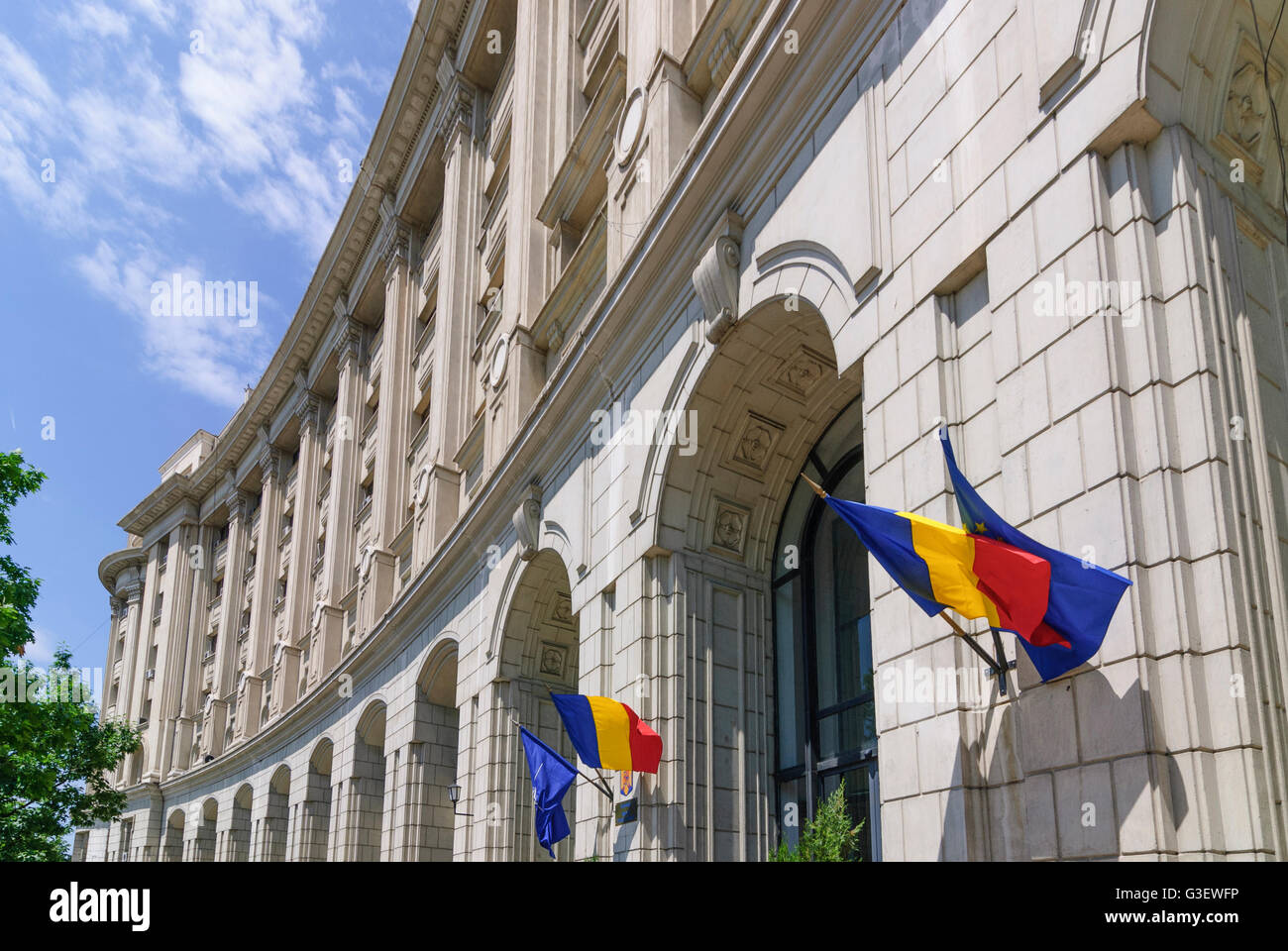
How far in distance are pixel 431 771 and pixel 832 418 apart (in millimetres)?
15422

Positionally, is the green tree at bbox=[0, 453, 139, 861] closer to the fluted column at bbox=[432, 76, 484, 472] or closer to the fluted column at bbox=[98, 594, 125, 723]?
the fluted column at bbox=[432, 76, 484, 472]

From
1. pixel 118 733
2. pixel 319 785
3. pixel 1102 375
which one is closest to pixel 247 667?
pixel 118 733

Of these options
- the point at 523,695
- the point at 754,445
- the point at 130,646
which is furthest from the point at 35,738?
the point at 130,646

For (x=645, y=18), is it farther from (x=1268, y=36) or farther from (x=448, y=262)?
(x=448, y=262)

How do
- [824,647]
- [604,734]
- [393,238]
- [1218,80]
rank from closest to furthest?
1. [1218,80]
2. [604,734]
3. [824,647]
4. [393,238]

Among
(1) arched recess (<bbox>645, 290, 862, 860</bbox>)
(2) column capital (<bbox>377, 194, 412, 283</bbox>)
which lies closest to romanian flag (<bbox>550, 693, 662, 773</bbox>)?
(1) arched recess (<bbox>645, 290, 862, 860</bbox>)

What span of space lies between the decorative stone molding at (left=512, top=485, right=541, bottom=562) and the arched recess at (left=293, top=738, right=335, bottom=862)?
1848cm

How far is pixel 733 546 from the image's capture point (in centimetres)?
1491

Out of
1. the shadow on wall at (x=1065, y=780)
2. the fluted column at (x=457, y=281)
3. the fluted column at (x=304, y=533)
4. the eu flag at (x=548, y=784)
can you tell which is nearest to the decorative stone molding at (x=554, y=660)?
the eu flag at (x=548, y=784)

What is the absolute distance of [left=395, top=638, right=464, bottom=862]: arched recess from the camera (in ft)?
83.0

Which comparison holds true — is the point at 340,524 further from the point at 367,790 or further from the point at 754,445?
the point at 754,445

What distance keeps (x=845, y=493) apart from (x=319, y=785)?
89.4ft

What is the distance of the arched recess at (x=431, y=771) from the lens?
2530cm

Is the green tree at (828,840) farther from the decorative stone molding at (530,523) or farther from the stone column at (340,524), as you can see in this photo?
the stone column at (340,524)
